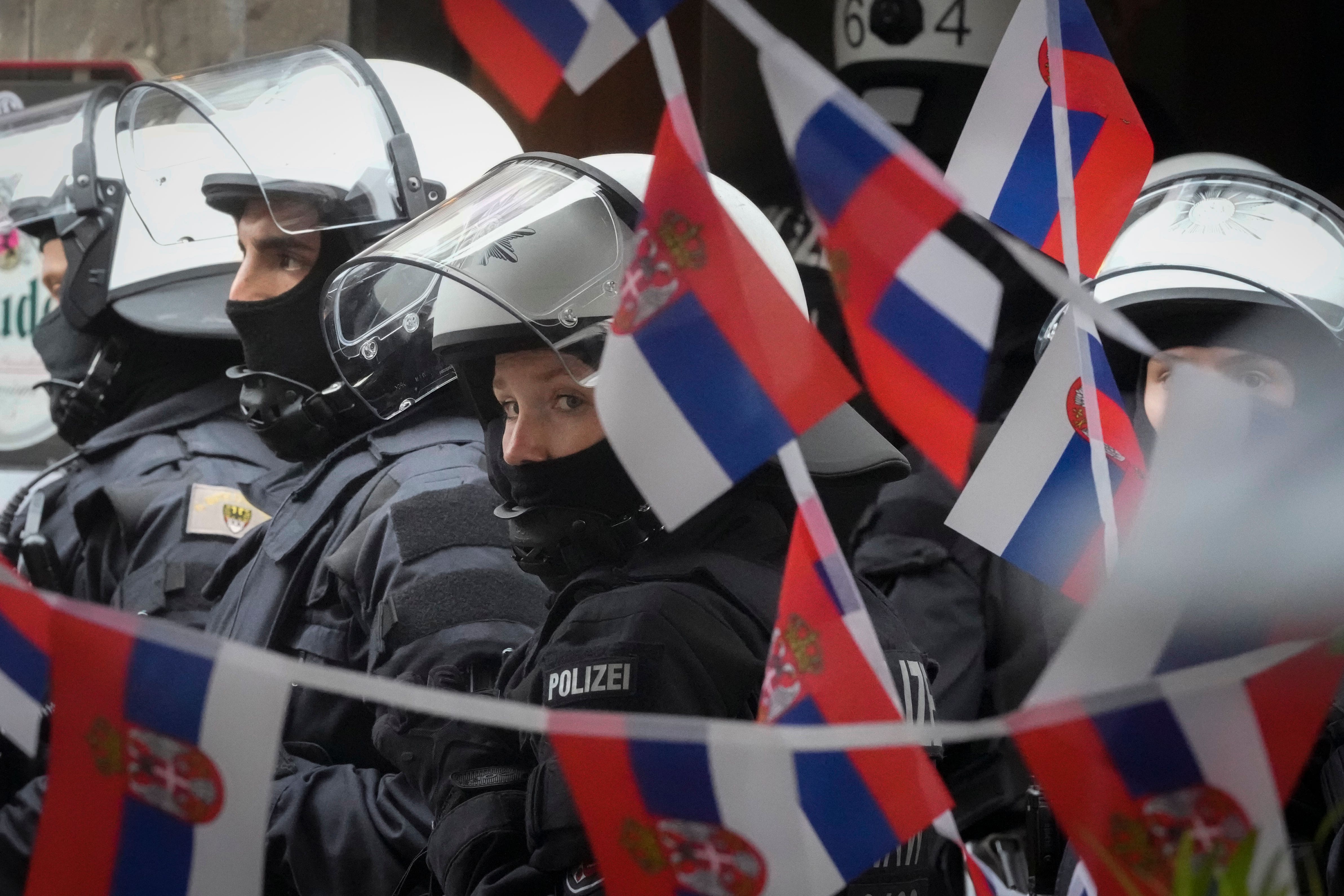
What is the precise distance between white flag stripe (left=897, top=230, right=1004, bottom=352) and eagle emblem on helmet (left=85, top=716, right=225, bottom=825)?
835mm

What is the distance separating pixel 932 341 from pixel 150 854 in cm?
92

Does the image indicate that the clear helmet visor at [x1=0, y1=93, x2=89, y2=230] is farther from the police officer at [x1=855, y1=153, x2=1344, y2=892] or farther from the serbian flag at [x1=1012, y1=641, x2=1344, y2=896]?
the serbian flag at [x1=1012, y1=641, x2=1344, y2=896]

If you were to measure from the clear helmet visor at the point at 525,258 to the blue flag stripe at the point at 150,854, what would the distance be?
2.39 ft

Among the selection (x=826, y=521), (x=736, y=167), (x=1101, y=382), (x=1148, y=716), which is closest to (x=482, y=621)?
(x=826, y=521)

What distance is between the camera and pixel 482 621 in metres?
2.14

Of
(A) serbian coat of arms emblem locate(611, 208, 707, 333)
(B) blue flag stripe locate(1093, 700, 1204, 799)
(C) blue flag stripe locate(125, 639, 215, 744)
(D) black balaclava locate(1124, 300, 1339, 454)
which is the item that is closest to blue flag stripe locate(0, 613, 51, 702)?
(C) blue flag stripe locate(125, 639, 215, 744)

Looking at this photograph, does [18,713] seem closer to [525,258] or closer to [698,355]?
[698,355]

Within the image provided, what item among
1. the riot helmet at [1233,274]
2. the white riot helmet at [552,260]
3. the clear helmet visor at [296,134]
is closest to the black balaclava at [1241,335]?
the riot helmet at [1233,274]

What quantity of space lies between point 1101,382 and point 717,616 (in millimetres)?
596

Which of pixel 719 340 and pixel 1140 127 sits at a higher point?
pixel 1140 127

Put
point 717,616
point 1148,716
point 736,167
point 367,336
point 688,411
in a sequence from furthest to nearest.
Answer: point 736,167, point 367,336, point 717,616, point 688,411, point 1148,716

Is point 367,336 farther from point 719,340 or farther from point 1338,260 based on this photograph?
point 1338,260

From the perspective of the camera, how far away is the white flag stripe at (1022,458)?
184cm

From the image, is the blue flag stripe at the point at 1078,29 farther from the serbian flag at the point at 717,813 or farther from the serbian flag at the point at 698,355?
the serbian flag at the point at 717,813
